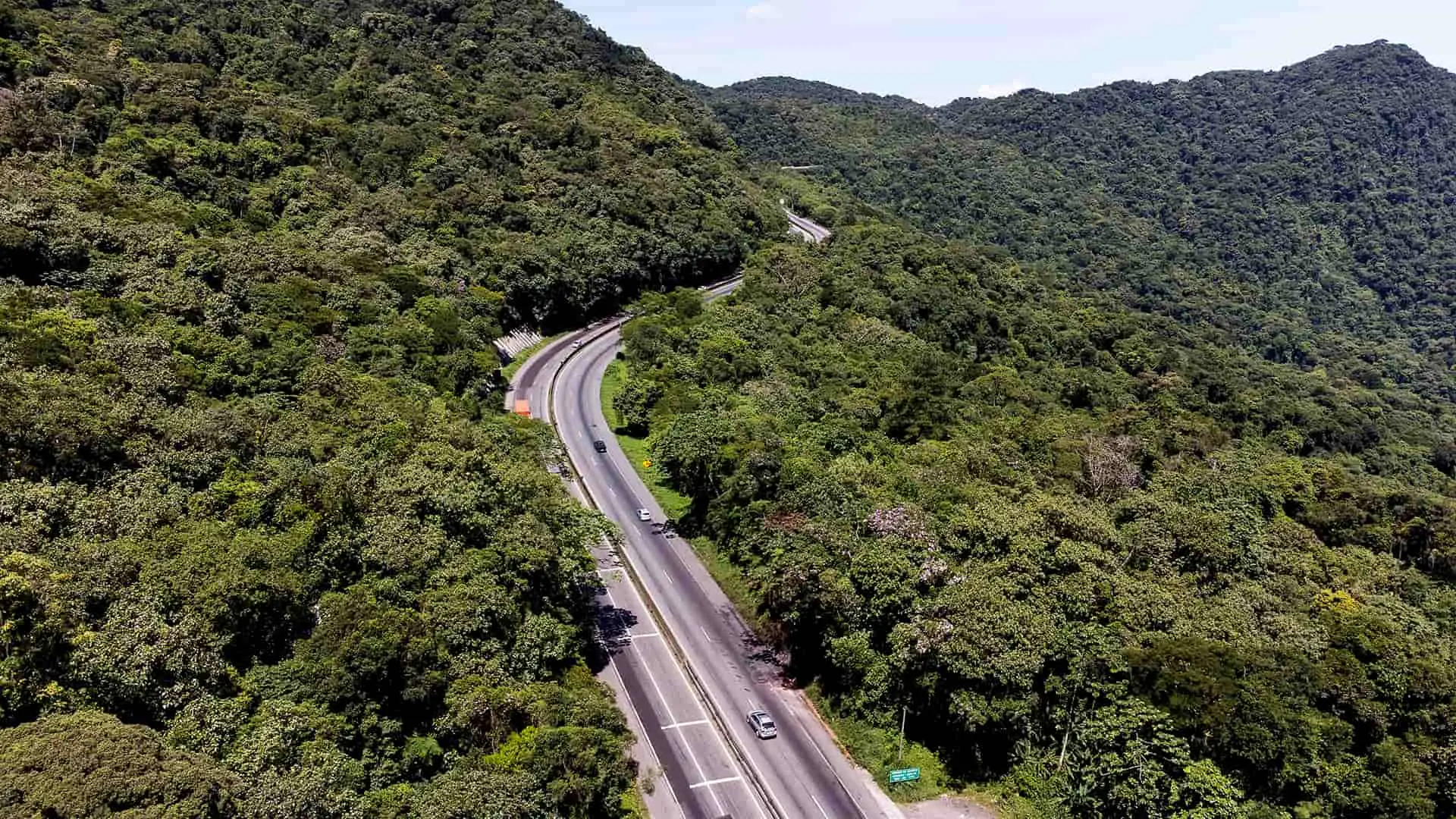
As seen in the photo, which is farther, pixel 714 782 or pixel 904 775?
pixel 904 775

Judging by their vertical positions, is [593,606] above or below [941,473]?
below

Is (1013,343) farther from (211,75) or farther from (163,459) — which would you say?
(211,75)

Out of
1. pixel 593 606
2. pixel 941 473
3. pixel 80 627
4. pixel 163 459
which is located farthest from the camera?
pixel 941 473

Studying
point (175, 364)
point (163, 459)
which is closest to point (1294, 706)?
point (163, 459)

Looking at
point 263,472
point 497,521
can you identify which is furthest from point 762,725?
point 263,472

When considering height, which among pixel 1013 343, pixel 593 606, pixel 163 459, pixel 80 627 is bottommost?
pixel 593 606

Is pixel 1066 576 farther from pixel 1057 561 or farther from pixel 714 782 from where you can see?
pixel 714 782

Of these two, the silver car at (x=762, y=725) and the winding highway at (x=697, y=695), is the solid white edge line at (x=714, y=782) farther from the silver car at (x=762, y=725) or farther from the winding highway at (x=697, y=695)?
the silver car at (x=762, y=725)
